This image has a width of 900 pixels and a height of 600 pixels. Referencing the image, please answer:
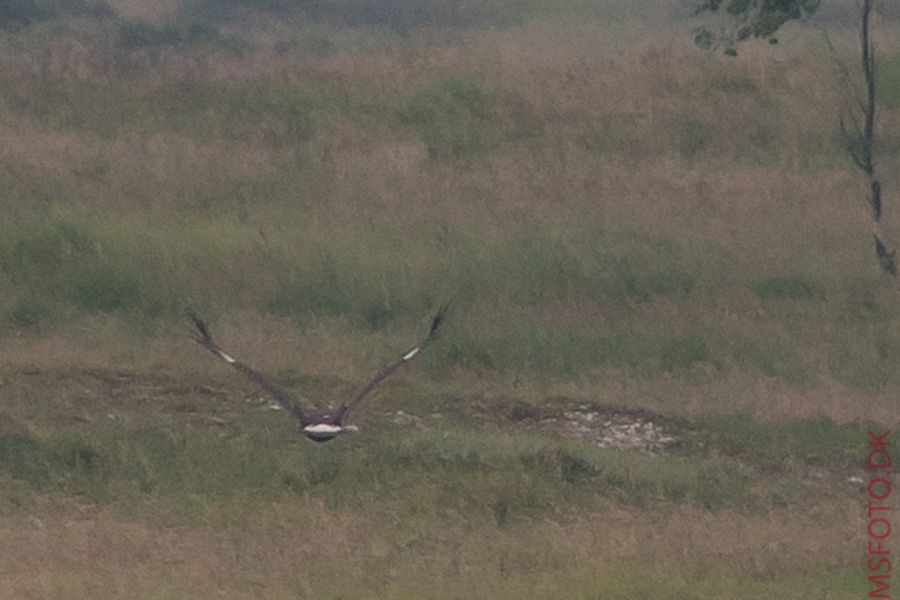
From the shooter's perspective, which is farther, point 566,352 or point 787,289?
point 787,289

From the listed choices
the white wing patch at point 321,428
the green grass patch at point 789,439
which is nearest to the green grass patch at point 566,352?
the green grass patch at point 789,439

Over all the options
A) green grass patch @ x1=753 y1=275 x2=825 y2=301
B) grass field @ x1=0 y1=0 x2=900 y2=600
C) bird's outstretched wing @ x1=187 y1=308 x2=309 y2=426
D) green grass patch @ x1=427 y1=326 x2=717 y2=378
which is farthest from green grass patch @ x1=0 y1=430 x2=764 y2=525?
green grass patch @ x1=753 y1=275 x2=825 y2=301

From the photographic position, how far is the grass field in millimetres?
9836

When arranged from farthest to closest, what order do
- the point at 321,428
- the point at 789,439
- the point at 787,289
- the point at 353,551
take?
1. the point at 787,289
2. the point at 789,439
3. the point at 321,428
4. the point at 353,551

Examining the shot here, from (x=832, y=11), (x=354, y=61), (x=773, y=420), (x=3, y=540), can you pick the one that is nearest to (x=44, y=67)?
(x=354, y=61)

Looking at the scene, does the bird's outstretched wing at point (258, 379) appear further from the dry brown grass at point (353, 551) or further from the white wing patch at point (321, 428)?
the dry brown grass at point (353, 551)

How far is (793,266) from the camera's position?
18406mm

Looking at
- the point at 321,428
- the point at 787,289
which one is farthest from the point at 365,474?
the point at 787,289

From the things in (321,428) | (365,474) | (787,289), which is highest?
(321,428)

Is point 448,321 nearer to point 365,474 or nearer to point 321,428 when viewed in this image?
point 365,474

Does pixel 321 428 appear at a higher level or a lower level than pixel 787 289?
higher

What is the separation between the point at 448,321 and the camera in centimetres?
1617

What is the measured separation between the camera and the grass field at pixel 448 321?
32.3 ft

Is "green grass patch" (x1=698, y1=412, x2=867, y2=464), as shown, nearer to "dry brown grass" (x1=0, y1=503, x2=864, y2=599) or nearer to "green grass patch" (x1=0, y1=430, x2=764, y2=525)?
"green grass patch" (x1=0, y1=430, x2=764, y2=525)
